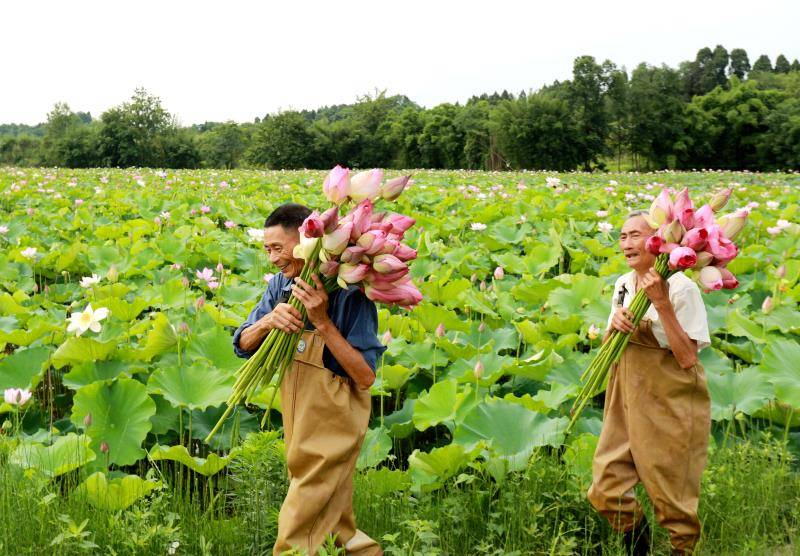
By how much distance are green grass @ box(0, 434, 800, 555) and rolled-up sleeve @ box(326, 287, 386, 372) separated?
48 centimetres

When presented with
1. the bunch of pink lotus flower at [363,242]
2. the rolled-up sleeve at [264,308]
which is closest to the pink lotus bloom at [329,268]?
the bunch of pink lotus flower at [363,242]

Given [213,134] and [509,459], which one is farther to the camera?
[213,134]

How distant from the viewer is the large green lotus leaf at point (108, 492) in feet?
6.59

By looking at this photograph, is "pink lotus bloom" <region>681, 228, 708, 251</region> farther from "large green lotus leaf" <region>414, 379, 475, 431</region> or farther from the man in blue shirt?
"large green lotus leaf" <region>414, 379, 475, 431</region>

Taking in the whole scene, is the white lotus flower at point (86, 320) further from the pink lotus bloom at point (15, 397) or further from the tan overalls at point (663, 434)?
the tan overalls at point (663, 434)

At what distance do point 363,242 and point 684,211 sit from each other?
0.80 meters

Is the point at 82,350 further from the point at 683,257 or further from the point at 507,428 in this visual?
the point at 683,257

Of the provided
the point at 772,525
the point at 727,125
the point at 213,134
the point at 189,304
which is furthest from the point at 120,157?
the point at 772,525

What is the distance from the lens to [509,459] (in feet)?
7.56

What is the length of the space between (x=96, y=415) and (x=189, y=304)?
150 cm

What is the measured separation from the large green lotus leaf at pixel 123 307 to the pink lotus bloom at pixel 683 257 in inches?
104

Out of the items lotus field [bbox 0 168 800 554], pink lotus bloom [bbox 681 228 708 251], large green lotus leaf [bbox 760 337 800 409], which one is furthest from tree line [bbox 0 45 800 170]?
pink lotus bloom [bbox 681 228 708 251]

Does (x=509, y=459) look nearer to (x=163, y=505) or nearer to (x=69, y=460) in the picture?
(x=163, y=505)

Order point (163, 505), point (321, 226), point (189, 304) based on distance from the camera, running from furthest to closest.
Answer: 1. point (189, 304)
2. point (163, 505)
3. point (321, 226)
